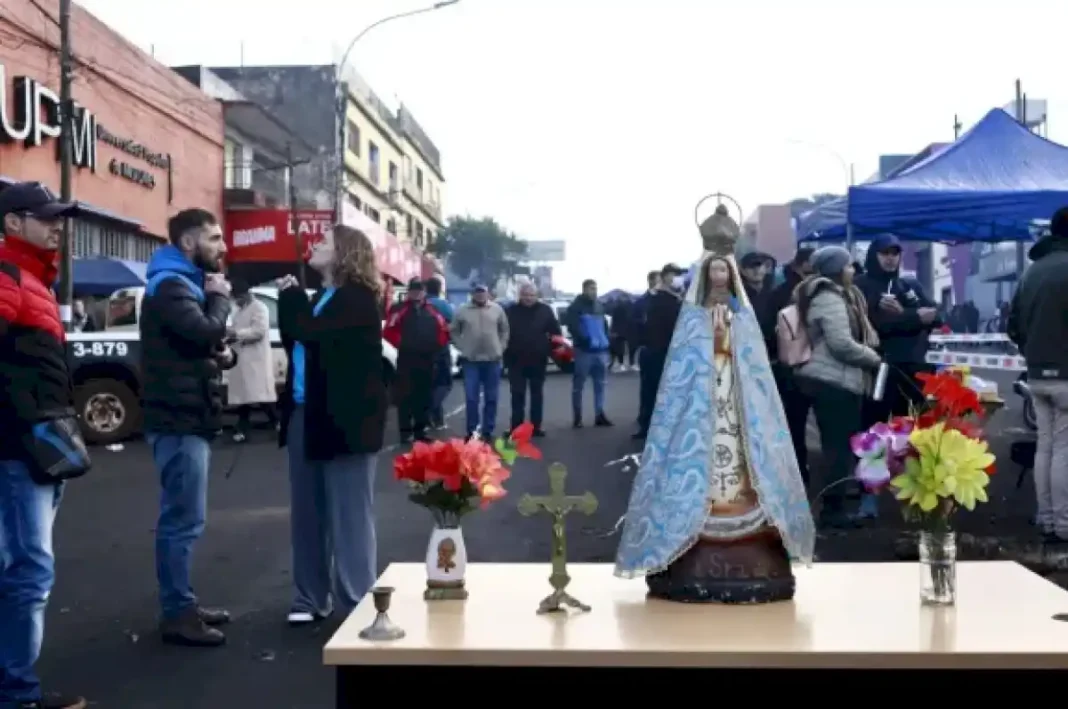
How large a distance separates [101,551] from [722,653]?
6.40 m

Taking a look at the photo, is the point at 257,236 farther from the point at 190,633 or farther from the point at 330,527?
the point at 190,633

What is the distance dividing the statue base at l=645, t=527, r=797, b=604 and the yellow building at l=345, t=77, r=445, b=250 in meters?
45.1

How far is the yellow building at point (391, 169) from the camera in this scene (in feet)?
171

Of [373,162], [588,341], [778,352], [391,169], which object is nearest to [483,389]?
[588,341]

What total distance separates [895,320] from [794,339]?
0.91 metres

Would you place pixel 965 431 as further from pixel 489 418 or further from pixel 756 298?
pixel 489 418

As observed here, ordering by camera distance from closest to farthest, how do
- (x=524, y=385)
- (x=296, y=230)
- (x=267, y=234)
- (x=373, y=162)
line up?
1. (x=296, y=230)
2. (x=524, y=385)
3. (x=267, y=234)
4. (x=373, y=162)

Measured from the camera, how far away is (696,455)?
3.99m

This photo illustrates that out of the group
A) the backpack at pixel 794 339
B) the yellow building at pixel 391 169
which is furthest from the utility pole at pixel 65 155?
the yellow building at pixel 391 169

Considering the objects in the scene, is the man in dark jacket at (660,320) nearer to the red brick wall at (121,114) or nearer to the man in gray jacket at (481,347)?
the man in gray jacket at (481,347)

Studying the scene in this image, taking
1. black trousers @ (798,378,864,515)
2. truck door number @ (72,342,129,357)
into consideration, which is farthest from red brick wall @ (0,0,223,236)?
black trousers @ (798,378,864,515)

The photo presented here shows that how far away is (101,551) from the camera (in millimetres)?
8859

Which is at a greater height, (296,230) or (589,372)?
(296,230)

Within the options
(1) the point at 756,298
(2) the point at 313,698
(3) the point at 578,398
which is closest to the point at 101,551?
(2) the point at 313,698
